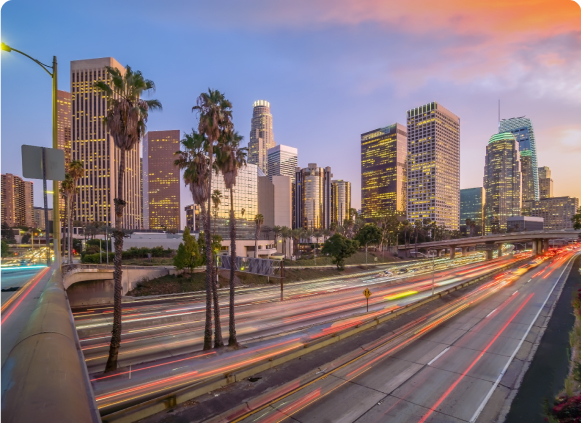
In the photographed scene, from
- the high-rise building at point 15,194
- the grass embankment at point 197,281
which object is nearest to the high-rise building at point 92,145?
the grass embankment at point 197,281

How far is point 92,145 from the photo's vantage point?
496 ft

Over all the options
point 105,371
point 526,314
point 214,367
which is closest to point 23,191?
point 105,371

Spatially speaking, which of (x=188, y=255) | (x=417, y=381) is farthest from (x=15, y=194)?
(x=417, y=381)

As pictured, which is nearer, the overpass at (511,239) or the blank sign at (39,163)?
the blank sign at (39,163)

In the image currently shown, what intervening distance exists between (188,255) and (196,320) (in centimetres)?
2050

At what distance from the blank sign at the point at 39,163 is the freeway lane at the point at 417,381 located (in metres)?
10.1

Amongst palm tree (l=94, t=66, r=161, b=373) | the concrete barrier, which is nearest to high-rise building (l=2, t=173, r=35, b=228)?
palm tree (l=94, t=66, r=161, b=373)

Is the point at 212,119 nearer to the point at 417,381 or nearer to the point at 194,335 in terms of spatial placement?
the point at 194,335

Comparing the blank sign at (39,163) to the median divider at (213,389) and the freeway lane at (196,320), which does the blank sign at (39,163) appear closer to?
the median divider at (213,389)

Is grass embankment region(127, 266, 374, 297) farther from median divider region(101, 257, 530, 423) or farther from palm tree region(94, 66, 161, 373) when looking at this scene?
median divider region(101, 257, 530, 423)

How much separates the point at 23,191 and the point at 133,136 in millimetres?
20173

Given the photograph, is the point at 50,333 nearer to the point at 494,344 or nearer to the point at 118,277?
the point at 118,277

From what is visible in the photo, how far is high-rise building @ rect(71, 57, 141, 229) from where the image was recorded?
141m

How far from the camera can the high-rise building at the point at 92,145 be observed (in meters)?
141
